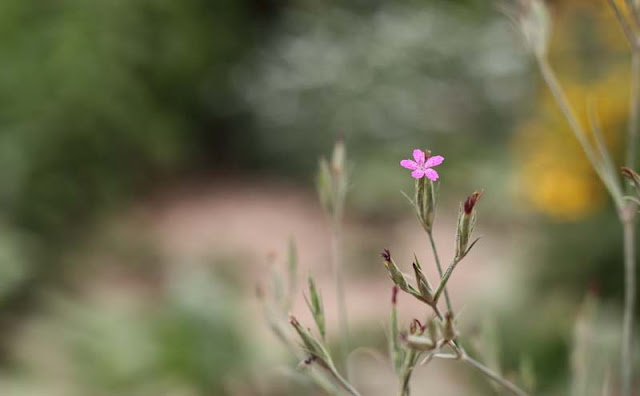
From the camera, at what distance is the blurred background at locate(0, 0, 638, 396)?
7.63 feet

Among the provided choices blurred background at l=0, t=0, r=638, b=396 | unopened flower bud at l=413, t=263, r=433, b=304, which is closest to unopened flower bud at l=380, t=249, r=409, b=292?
unopened flower bud at l=413, t=263, r=433, b=304

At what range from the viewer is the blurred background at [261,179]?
7.63 feet

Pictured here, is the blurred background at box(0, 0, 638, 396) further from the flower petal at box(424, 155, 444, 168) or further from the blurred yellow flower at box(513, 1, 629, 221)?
the flower petal at box(424, 155, 444, 168)

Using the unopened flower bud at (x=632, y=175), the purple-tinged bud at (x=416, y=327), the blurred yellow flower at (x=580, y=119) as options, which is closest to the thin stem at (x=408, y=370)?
the purple-tinged bud at (x=416, y=327)

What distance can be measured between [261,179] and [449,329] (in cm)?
433

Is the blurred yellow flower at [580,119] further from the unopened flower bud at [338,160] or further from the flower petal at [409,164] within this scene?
the flower petal at [409,164]

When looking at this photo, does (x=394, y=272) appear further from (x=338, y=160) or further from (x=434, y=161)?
(x=338, y=160)

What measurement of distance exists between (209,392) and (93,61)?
2.11m

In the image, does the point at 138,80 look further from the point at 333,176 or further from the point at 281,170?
the point at 333,176

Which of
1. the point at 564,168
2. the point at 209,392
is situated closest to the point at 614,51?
the point at 564,168

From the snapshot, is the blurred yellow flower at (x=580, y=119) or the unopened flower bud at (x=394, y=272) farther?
the blurred yellow flower at (x=580, y=119)

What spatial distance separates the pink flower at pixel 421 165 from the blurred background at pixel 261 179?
1048 mm

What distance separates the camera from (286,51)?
187 inches

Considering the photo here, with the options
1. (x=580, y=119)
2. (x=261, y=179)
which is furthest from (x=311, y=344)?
(x=261, y=179)
